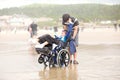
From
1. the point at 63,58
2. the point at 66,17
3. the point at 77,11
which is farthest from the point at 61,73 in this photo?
the point at 77,11

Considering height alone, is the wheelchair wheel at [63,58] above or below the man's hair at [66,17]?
below

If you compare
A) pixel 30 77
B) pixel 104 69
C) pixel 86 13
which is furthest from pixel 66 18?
pixel 86 13

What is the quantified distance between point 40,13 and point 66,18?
168426mm

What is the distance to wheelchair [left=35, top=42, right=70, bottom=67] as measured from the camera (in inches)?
494

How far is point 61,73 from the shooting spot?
11516mm

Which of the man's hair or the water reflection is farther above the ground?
the man's hair

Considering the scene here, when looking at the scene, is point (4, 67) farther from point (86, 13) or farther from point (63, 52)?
point (86, 13)

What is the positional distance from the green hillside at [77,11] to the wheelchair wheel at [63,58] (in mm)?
149474

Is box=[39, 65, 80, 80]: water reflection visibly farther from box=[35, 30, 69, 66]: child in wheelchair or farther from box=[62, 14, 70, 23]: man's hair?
box=[62, 14, 70, 23]: man's hair

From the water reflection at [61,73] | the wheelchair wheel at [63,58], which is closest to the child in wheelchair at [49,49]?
the wheelchair wheel at [63,58]

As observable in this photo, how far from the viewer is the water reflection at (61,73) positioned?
1078 cm

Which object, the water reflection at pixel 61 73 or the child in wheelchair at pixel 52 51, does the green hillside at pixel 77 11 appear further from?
the water reflection at pixel 61 73

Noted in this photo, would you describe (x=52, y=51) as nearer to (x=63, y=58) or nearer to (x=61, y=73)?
(x=63, y=58)

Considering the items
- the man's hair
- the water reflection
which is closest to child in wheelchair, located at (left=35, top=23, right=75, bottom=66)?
the water reflection
